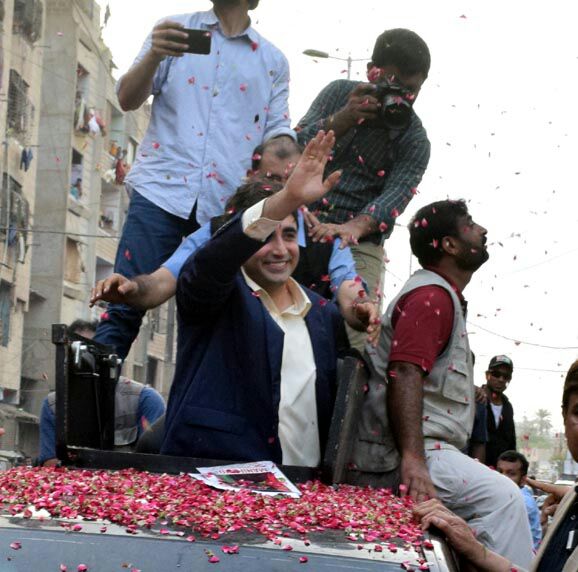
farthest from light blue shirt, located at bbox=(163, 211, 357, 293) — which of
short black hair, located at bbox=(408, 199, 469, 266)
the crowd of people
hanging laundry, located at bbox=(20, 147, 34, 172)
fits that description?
hanging laundry, located at bbox=(20, 147, 34, 172)

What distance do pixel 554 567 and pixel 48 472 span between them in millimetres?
1723

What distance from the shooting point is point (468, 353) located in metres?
5.72

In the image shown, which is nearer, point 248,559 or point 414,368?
point 248,559

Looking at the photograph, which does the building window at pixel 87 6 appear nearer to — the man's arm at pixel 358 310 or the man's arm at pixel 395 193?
the man's arm at pixel 395 193

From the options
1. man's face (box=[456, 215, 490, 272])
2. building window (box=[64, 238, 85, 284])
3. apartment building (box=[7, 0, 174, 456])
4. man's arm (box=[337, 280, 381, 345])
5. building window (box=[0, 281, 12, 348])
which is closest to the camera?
man's arm (box=[337, 280, 381, 345])

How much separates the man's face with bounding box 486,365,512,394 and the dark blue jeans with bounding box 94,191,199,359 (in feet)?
16.4

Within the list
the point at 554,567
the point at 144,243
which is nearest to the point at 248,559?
the point at 554,567

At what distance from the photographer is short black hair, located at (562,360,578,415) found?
4016 mm

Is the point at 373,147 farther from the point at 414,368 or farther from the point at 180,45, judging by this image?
the point at 414,368

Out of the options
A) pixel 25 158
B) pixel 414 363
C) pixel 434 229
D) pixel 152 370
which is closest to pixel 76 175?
pixel 25 158

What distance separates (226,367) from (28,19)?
39.3 meters

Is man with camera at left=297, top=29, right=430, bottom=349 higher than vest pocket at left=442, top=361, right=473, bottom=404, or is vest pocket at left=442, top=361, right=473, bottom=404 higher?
man with camera at left=297, top=29, right=430, bottom=349

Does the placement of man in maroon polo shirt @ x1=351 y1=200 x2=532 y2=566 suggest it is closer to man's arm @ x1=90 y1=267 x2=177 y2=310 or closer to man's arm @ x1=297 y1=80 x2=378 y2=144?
man's arm @ x1=90 y1=267 x2=177 y2=310

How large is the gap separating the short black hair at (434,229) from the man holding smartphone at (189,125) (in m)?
1.21
